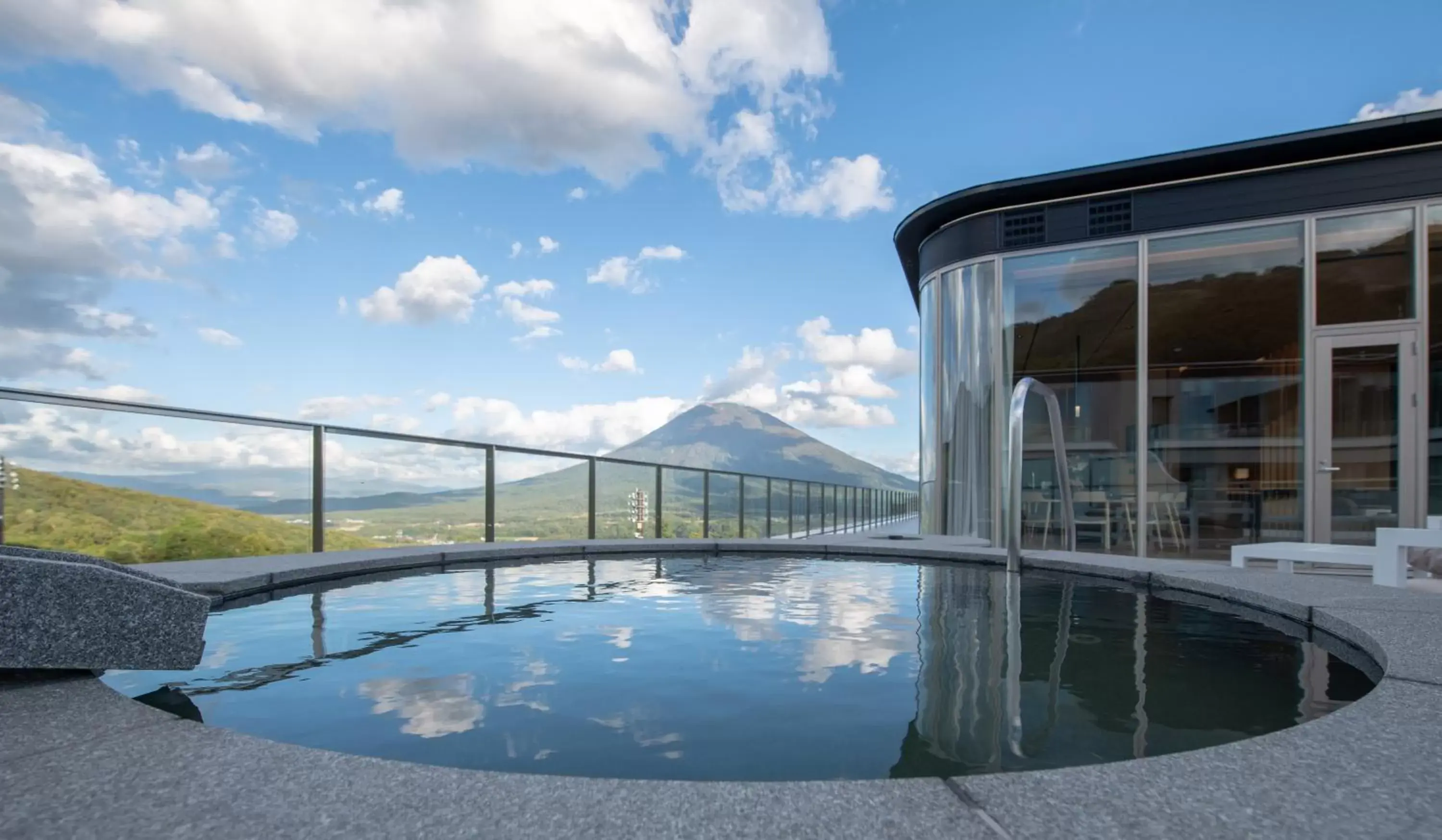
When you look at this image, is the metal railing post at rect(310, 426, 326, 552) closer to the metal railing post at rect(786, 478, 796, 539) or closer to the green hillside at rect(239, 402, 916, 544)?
the green hillside at rect(239, 402, 916, 544)

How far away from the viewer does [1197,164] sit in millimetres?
6754

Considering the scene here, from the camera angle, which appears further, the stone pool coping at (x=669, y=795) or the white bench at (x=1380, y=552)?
the white bench at (x=1380, y=552)

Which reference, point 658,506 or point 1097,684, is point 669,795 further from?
point 658,506

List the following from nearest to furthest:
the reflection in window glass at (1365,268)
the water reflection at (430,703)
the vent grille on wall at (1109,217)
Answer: the water reflection at (430,703) < the reflection in window glass at (1365,268) < the vent grille on wall at (1109,217)

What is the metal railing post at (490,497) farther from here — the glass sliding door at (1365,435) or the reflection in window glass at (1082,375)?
the glass sliding door at (1365,435)

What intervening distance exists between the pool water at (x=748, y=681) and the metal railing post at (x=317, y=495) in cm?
168

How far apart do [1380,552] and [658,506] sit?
5895mm

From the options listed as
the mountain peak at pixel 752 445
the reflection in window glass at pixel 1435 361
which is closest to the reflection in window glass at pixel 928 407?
the mountain peak at pixel 752 445

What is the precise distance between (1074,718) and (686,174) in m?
18.1

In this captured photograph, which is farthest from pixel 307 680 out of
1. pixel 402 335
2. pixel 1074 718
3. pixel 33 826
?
pixel 402 335

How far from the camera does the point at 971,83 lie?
9312 mm

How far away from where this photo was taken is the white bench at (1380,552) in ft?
12.6

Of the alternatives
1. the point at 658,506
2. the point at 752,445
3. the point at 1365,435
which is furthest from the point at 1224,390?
the point at 752,445

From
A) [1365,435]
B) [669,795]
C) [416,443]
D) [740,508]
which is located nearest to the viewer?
[669,795]
